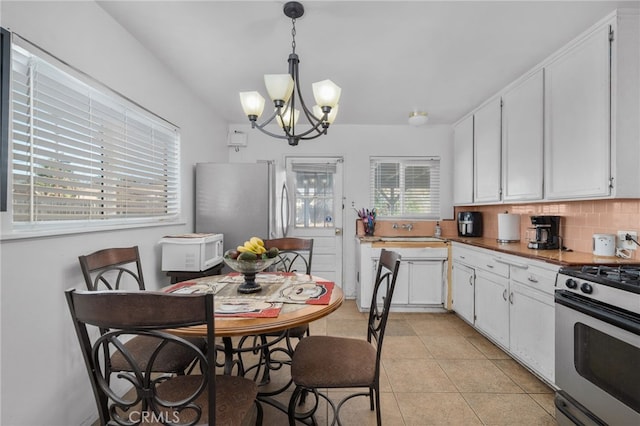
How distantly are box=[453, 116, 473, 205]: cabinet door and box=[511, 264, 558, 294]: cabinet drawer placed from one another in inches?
55.4

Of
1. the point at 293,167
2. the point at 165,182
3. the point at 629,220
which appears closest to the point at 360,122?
the point at 293,167

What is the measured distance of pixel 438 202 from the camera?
13.7ft

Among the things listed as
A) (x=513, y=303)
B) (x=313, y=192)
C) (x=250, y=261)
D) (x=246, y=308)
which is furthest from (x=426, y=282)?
(x=246, y=308)

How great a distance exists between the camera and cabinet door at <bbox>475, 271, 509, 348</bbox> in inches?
96.8

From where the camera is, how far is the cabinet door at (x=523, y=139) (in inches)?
96.1

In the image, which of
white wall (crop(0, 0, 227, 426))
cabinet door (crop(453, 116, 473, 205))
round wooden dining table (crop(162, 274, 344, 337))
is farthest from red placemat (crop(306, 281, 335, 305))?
cabinet door (crop(453, 116, 473, 205))

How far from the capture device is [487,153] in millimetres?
3164

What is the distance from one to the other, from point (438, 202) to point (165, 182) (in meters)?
3.40

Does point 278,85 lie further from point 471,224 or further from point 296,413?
point 471,224

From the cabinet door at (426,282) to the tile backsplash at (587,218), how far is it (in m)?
0.96

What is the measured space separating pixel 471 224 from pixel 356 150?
177 centimetres

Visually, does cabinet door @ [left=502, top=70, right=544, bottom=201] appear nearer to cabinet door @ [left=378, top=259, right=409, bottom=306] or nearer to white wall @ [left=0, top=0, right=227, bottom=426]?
cabinet door @ [left=378, top=259, right=409, bottom=306]

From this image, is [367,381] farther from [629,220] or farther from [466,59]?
[466,59]

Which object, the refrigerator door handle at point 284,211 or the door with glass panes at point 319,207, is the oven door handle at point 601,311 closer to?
the refrigerator door handle at point 284,211
